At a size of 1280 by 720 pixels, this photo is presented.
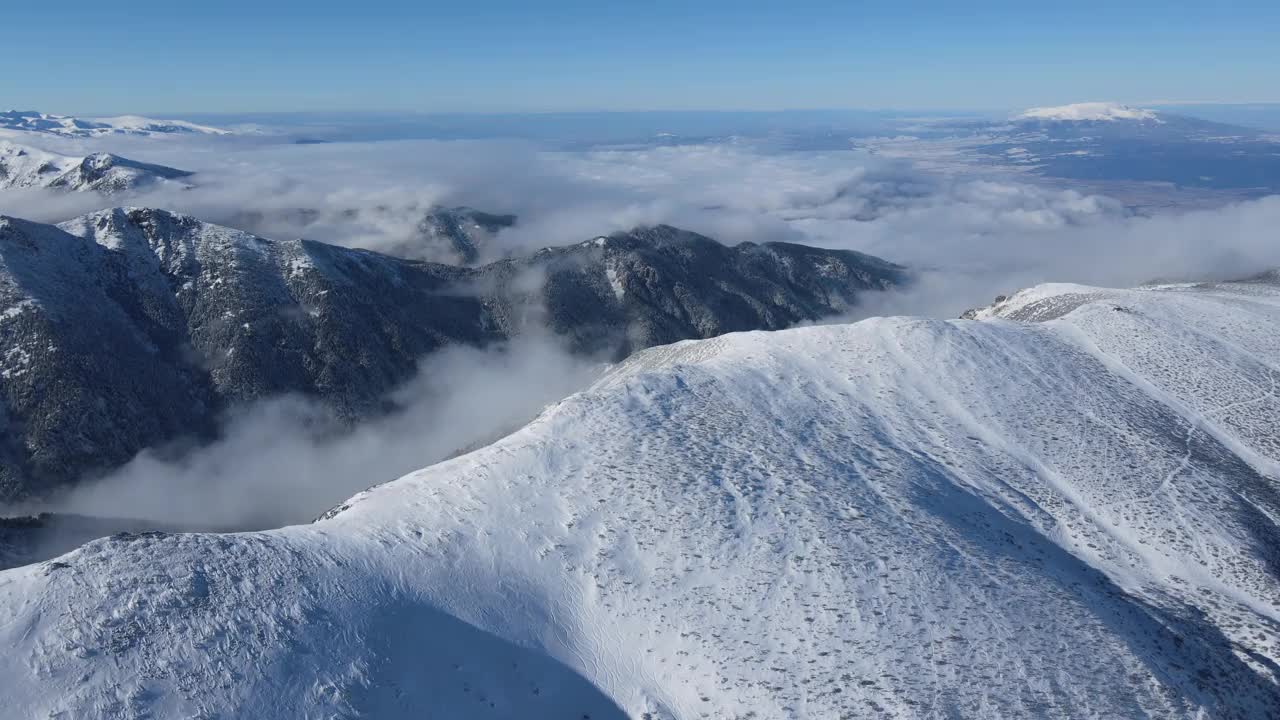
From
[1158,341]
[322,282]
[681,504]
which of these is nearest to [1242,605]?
[681,504]

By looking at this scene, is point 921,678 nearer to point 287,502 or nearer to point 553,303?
point 287,502

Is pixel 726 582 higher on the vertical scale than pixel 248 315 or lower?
higher

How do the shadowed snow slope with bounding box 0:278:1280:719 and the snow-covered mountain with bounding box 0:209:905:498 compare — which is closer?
the shadowed snow slope with bounding box 0:278:1280:719

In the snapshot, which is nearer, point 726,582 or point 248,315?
point 726,582

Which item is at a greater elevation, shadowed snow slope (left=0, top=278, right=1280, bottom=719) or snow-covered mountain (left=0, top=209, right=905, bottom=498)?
shadowed snow slope (left=0, top=278, right=1280, bottom=719)

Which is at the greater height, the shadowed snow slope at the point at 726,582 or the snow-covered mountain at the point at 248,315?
the shadowed snow slope at the point at 726,582
